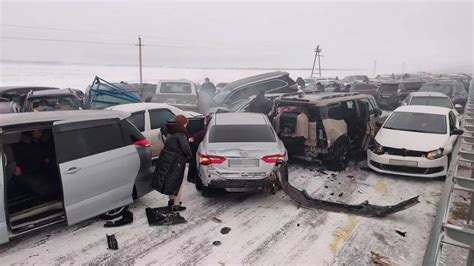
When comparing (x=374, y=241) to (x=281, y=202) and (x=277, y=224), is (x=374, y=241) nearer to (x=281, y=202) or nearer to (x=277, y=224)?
(x=277, y=224)

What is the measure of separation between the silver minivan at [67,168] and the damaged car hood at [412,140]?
5644mm

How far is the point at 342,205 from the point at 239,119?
8.88ft

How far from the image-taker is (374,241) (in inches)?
188

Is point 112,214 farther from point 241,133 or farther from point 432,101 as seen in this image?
point 432,101

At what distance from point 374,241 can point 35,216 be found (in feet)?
16.2

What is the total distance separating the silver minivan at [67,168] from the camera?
4.47 metres

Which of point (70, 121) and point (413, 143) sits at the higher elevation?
point (70, 121)

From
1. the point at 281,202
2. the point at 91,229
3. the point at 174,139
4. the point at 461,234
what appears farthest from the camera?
the point at 281,202

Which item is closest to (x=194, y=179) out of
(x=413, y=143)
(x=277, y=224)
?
(x=277, y=224)

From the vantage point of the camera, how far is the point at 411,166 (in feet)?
23.9

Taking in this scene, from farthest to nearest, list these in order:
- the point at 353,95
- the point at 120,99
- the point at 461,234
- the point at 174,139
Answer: the point at 120,99 < the point at 353,95 < the point at 174,139 < the point at 461,234

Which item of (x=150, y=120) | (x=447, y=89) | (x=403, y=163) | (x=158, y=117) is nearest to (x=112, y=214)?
(x=150, y=120)

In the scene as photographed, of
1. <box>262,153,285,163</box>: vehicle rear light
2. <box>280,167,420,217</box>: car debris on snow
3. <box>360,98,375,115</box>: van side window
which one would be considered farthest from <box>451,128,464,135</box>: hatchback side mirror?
<box>262,153,285,163</box>: vehicle rear light

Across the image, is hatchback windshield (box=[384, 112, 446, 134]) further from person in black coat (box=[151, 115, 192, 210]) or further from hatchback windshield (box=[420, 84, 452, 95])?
hatchback windshield (box=[420, 84, 452, 95])
